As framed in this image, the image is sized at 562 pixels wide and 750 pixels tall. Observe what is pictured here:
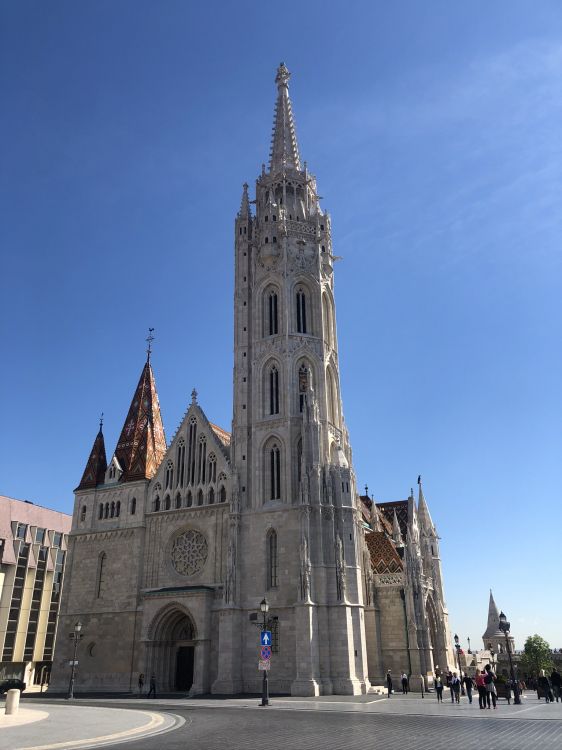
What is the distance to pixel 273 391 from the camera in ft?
142

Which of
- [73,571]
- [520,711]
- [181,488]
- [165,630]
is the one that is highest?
[181,488]

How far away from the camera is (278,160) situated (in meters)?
53.1

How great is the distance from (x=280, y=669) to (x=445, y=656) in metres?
16.5

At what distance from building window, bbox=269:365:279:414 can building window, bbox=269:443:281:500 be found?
2.66 meters

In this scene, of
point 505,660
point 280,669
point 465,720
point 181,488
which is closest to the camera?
point 465,720

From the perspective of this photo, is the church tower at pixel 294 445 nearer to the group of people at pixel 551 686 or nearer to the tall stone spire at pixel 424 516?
the group of people at pixel 551 686

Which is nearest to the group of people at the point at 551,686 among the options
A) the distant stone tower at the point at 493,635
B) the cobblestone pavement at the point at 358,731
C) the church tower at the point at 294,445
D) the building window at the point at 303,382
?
the cobblestone pavement at the point at 358,731

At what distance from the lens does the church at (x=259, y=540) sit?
35.8m

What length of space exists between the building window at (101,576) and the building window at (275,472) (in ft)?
44.1

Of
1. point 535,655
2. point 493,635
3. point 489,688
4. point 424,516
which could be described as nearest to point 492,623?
point 493,635

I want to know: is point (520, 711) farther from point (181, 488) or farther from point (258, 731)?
point (181, 488)

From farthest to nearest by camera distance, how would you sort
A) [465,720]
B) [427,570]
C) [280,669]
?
[427,570]
[280,669]
[465,720]

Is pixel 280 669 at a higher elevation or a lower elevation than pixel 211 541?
lower

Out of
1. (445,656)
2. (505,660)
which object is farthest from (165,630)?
(505,660)
